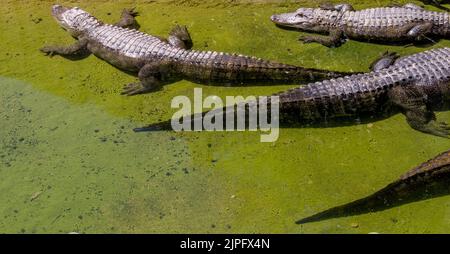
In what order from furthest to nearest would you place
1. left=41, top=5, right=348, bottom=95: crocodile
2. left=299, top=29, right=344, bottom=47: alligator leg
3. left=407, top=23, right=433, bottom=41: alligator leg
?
left=299, top=29, right=344, bottom=47: alligator leg
left=407, top=23, right=433, bottom=41: alligator leg
left=41, top=5, right=348, bottom=95: crocodile

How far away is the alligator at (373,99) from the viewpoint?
18.5ft

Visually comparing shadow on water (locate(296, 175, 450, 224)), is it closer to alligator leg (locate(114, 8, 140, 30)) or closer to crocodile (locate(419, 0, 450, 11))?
crocodile (locate(419, 0, 450, 11))

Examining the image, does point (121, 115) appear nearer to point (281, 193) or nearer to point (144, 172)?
point (144, 172)

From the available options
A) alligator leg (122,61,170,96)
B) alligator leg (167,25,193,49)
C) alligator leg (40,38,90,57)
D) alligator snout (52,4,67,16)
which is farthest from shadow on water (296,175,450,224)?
alligator snout (52,4,67,16)

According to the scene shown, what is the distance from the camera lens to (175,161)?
5492mm

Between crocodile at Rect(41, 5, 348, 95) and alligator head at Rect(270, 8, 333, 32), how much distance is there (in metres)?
1.02

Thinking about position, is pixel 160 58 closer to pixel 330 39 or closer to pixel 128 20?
pixel 128 20

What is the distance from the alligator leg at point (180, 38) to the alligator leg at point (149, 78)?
0.40m

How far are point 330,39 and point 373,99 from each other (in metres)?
1.39

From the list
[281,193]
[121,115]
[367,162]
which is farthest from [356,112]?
[121,115]

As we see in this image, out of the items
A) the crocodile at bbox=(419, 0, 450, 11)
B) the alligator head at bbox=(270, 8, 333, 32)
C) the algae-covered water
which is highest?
the crocodile at bbox=(419, 0, 450, 11)

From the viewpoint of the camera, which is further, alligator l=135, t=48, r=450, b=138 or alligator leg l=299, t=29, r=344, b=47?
alligator leg l=299, t=29, r=344, b=47

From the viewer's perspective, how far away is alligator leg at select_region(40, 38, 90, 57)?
688cm
